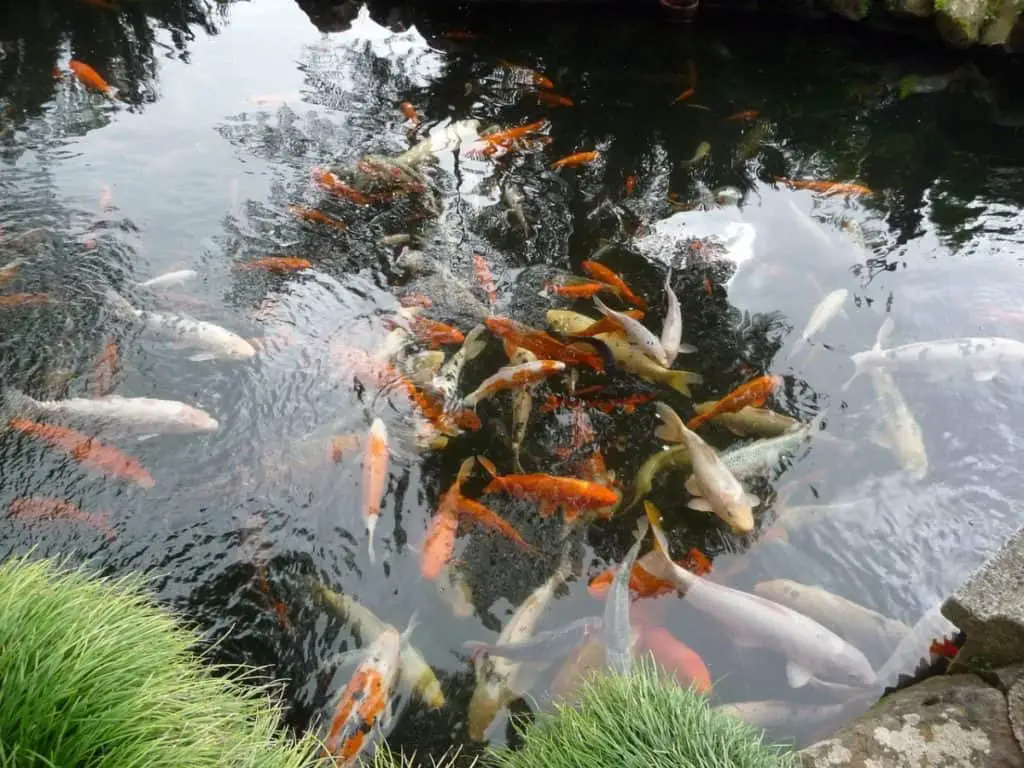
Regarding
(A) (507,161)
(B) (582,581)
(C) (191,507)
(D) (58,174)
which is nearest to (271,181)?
(D) (58,174)

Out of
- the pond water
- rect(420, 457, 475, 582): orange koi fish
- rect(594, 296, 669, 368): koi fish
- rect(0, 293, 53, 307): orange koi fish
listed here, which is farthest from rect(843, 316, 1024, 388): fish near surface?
rect(0, 293, 53, 307): orange koi fish

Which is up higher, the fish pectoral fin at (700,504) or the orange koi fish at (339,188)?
the orange koi fish at (339,188)

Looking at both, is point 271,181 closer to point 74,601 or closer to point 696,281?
point 696,281

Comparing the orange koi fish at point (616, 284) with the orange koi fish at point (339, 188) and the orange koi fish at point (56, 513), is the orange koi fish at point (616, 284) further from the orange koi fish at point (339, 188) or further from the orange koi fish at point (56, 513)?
the orange koi fish at point (56, 513)

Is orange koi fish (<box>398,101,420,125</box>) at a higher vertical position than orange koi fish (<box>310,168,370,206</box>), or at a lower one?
higher

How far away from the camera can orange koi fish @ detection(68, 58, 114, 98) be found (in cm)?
778

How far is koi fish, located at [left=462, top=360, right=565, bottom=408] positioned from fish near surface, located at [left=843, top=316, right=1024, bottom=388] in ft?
7.34

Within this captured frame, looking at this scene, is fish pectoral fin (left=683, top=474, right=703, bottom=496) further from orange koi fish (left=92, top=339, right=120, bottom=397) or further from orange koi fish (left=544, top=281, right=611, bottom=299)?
orange koi fish (left=92, top=339, right=120, bottom=397)

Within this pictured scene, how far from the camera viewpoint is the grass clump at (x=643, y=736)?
2.37 metres

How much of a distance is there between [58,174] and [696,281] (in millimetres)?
5920

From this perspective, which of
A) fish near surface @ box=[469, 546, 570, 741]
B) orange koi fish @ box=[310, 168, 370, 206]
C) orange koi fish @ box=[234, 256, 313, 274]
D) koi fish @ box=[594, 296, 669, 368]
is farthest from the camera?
orange koi fish @ box=[310, 168, 370, 206]

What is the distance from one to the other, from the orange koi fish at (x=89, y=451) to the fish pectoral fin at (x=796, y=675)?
3604 mm

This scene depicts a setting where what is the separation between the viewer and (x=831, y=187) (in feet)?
24.1

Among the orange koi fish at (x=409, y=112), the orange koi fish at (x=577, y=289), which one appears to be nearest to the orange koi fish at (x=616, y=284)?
the orange koi fish at (x=577, y=289)
